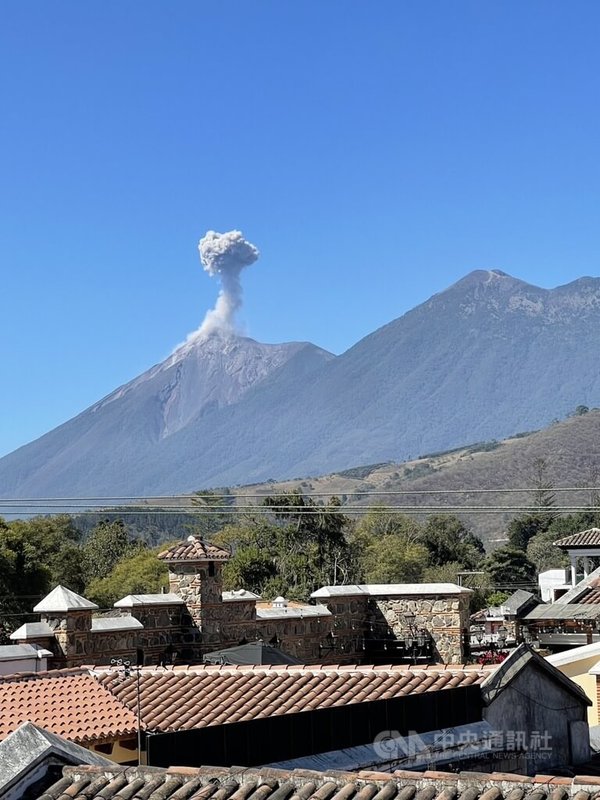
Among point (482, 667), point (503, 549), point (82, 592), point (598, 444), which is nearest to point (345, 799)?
point (482, 667)

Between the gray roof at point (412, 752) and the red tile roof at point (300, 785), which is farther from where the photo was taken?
the gray roof at point (412, 752)

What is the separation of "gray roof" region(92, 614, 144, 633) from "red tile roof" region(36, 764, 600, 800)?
810cm

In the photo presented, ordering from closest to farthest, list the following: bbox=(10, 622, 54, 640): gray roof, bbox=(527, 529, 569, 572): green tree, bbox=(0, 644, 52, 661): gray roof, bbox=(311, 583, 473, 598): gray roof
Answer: bbox=(0, 644, 52, 661): gray roof → bbox=(10, 622, 54, 640): gray roof → bbox=(311, 583, 473, 598): gray roof → bbox=(527, 529, 569, 572): green tree

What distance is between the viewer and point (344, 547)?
56938 millimetres

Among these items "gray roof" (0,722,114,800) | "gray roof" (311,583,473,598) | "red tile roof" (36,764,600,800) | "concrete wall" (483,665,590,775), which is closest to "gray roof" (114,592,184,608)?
"gray roof" (311,583,473,598)

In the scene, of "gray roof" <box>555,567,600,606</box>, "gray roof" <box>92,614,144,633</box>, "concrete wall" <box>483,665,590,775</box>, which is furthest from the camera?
"gray roof" <box>555,567,600,606</box>

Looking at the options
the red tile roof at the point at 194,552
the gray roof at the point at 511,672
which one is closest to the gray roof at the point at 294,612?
the red tile roof at the point at 194,552

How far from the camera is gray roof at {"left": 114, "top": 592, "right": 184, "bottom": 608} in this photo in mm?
16000

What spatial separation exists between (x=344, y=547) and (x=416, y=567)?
35.3 feet

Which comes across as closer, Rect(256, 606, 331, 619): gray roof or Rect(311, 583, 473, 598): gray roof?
Rect(256, 606, 331, 619): gray roof

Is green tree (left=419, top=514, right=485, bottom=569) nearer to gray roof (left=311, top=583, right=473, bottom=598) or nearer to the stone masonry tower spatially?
gray roof (left=311, top=583, right=473, bottom=598)
